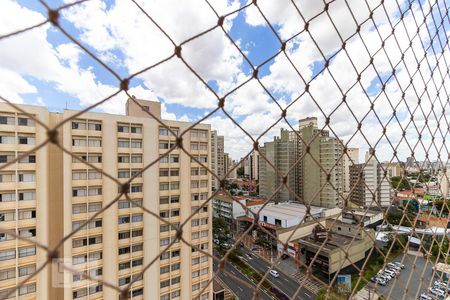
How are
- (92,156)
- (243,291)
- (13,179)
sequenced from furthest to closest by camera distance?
(243,291), (92,156), (13,179)

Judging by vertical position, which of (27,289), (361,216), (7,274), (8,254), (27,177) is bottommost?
(27,289)

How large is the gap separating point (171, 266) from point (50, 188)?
5.48 ft

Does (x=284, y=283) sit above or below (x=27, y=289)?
below

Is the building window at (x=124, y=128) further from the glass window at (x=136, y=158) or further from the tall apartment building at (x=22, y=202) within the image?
the tall apartment building at (x=22, y=202)

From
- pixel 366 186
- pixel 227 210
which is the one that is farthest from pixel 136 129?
pixel 227 210

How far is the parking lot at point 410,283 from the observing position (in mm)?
668

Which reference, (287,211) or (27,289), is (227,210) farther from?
(27,289)

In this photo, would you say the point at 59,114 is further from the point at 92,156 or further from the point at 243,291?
the point at 243,291

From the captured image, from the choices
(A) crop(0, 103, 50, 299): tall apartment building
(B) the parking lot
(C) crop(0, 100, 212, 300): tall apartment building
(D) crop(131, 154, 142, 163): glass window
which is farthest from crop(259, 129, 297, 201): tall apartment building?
(A) crop(0, 103, 50, 299): tall apartment building

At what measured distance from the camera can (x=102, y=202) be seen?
2.70 meters

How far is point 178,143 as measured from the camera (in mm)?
373

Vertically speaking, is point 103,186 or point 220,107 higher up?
point 220,107

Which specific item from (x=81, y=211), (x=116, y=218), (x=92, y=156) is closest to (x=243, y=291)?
(x=116, y=218)

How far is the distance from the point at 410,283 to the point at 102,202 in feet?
12.6
